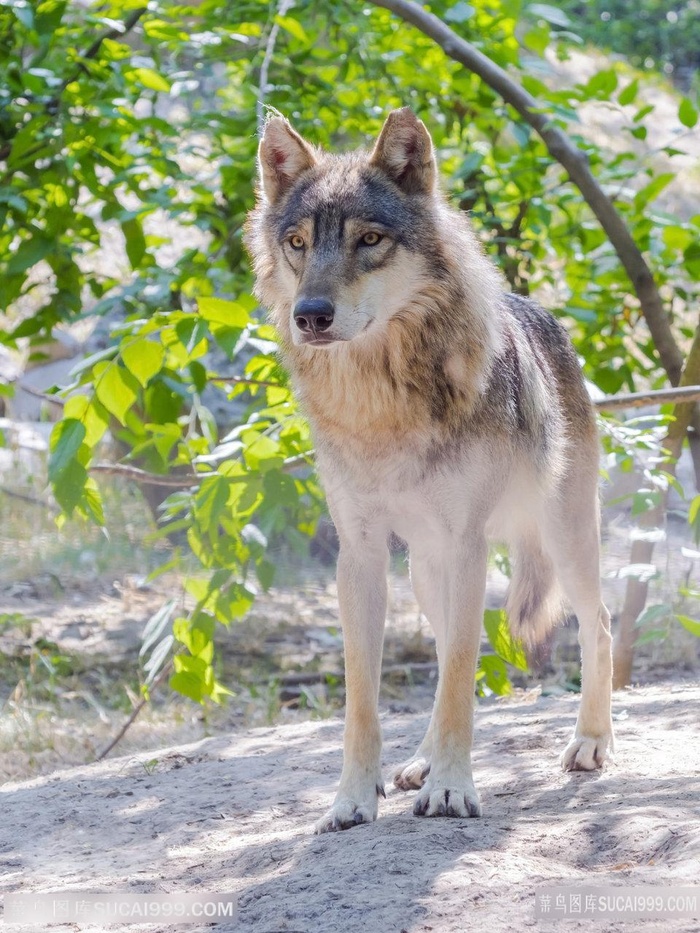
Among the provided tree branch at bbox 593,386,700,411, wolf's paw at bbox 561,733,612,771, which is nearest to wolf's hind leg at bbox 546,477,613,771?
wolf's paw at bbox 561,733,612,771

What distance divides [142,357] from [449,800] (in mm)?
2152

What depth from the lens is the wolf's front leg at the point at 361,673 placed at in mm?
3562

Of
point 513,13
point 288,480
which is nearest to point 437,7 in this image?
point 513,13

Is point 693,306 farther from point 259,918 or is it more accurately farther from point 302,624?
point 259,918

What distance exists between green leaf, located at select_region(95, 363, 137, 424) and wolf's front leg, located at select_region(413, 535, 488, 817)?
5.13 ft

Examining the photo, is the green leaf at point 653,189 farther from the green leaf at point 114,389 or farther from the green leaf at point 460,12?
the green leaf at point 114,389

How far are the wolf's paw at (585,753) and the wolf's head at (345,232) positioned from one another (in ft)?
5.62

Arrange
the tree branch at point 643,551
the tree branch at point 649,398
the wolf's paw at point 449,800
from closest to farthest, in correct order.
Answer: the wolf's paw at point 449,800, the tree branch at point 649,398, the tree branch at point 643,551

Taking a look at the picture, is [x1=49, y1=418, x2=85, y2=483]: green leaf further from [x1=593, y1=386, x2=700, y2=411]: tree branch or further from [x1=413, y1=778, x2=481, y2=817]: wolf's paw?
[x1=593, y1=386, x2=700, y2=411]: tree branch

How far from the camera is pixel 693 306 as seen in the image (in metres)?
13.9

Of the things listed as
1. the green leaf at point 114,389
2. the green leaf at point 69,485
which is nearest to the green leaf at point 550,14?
the green leaf at point 114,389

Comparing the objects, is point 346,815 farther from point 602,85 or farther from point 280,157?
point 602,85

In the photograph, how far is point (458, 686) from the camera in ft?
11.7

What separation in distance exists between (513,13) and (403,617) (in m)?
4.48
